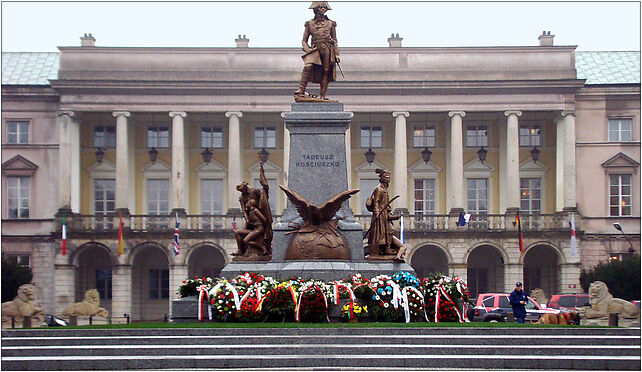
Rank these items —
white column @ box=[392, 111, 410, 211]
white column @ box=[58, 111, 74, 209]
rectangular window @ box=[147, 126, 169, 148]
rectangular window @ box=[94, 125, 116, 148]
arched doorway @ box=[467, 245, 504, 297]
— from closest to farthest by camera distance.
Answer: white column @ box=[58, 111, 74, 209]
white column @ box=[392, 111, 410, 211]
arched doorway @ box=[467, 245, 504, 297]
rectangular window @ box=[94, 125, 116, 148]
rectangular window @ box=[147, 126, 169, 148]

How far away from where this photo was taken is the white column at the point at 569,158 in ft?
225

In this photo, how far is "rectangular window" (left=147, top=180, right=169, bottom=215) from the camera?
7200cm

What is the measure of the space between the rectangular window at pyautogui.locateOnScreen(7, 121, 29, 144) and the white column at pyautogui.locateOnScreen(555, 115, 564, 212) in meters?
32.1

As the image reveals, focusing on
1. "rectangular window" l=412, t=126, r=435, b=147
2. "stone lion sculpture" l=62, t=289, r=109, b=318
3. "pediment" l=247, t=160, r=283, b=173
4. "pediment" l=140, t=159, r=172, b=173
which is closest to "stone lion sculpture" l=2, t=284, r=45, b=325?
"stone lion sculpture" l=62, t=289, r=109, b=318

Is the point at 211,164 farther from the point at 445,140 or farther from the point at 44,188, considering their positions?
the point at 445,140

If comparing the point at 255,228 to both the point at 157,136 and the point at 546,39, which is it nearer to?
the point at 157,136

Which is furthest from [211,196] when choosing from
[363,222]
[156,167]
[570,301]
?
[570,301]

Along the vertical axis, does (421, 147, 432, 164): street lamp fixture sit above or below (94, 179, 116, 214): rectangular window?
above

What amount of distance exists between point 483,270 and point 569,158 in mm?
8453

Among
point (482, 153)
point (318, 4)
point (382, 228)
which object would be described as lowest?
point (382, 228)

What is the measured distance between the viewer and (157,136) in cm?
7275

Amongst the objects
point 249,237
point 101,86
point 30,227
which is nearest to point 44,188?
point 30,227

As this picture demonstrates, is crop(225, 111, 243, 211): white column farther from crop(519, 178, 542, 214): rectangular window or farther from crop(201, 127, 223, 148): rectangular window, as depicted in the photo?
crop(519, 178, 542, 214): rectangular window

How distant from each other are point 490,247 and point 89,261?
2408 centimetres
